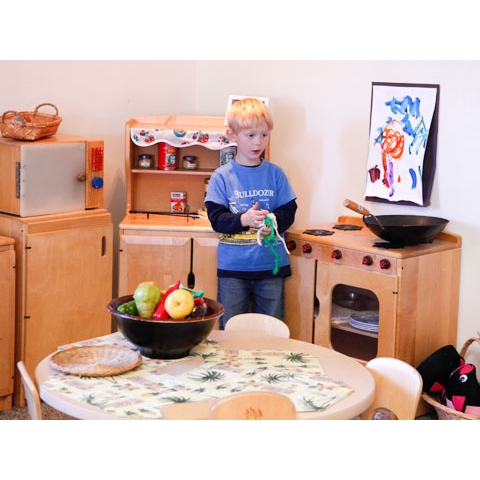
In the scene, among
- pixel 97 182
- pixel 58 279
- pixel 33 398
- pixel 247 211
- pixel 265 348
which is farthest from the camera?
pixel 97 182

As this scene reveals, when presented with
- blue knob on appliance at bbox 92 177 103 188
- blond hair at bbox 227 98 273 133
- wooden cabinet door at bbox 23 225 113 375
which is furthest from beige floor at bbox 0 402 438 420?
blond hair at bbox 227 98 273 133

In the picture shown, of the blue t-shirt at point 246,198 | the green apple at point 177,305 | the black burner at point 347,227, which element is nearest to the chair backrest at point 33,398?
the green apple at point 177,305

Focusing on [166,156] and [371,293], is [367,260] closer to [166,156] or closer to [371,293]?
[371,293]

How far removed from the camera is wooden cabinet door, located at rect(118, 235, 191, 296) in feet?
13.5

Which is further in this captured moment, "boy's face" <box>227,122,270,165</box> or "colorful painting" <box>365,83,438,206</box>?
"colorful painting" <box>365,83,438,206</box>

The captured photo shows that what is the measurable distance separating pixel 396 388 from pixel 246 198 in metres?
1.38

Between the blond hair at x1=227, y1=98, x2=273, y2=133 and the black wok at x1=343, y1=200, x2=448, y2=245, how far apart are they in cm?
49

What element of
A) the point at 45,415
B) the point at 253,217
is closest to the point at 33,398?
the point at 253,217

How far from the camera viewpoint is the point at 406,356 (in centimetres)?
379

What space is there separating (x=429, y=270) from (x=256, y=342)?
123 centimetres

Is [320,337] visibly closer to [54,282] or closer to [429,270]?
[429,270]

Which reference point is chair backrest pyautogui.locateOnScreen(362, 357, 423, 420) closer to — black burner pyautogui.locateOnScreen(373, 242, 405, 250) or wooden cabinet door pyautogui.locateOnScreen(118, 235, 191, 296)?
black burner pyautogui.locateOnScreen(373, 242, 405, 250)

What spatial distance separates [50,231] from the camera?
155 inches
